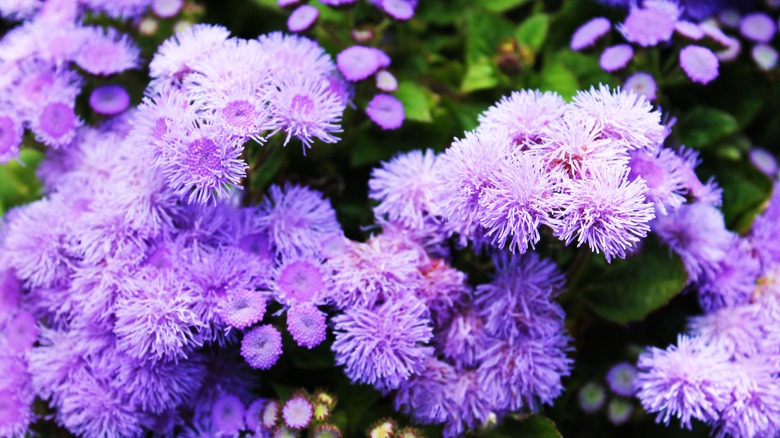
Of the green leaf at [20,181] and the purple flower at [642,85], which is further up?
the purple flower at [642,85]

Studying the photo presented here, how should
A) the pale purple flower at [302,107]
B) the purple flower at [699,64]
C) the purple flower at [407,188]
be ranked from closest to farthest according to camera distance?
the pale purple flower at [302,107] < the purple flower at [407,188] < the purple flower at [699,64]

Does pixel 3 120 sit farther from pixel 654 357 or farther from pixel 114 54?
pixel 654 357

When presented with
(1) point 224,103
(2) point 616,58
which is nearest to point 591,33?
(2) point 616,58

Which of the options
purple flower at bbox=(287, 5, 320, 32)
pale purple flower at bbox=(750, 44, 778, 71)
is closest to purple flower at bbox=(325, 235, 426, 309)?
purple flower at bbox=(287, 5, 320, 32)

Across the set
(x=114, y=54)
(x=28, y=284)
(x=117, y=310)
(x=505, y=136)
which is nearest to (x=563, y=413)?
(x=505, y=136)

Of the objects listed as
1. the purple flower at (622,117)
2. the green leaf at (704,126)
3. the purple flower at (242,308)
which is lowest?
the purple flower at (242,308)

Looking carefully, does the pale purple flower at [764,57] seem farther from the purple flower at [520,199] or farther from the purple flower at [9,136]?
the purple flower at [9,136]

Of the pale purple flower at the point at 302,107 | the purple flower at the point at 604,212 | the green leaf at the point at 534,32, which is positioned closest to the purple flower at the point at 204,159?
the pale purple flower at the point at 302,107
